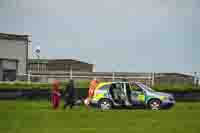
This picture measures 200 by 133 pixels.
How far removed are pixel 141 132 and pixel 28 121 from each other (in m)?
5.83

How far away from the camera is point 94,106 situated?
3403 cm

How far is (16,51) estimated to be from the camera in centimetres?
6700

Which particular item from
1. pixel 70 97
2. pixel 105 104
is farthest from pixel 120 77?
pixel 70 97

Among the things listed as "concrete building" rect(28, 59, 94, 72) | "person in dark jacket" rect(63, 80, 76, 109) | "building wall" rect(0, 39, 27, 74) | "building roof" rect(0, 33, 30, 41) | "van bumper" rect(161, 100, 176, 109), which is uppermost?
"building roof" rect(0, 33, 30, 41)

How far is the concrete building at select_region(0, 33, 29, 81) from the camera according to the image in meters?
65.4

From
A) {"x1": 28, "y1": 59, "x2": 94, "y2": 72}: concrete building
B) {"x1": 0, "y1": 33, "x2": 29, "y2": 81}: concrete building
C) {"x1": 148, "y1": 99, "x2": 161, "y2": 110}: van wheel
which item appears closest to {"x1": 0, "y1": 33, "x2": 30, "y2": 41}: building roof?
{"x1": 0, "y1": 33, "x2": 29, "y2": 81}: concrete building

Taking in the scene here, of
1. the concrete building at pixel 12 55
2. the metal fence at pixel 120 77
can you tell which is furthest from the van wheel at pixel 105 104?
the concrete building at pixel 12 55

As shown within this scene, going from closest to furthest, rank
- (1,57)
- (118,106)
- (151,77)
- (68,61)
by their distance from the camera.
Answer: (118,106) → (151,77) → (1,57) → (68,61)

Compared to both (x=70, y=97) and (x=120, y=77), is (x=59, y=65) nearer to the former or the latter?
(x=120, y=77)

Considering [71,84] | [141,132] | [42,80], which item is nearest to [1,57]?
[42,80]

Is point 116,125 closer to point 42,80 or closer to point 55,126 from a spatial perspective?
point 55,126

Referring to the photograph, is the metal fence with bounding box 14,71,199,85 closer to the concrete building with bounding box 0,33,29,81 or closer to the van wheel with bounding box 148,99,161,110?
the concrete building with bounding box 0,33,29,81

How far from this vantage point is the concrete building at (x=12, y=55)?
65375mm

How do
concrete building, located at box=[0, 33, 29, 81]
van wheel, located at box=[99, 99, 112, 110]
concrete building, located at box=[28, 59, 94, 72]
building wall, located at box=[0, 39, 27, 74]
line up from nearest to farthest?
1. van wheel, located at box=[99, 99, 112, 110]
2. concrete building, located at box=[0, 33, 29, 81]
3. building wall, located at box=[0, 39, 27, 74]
4. concrete building, located at box=[28, 59, 94, 72]
